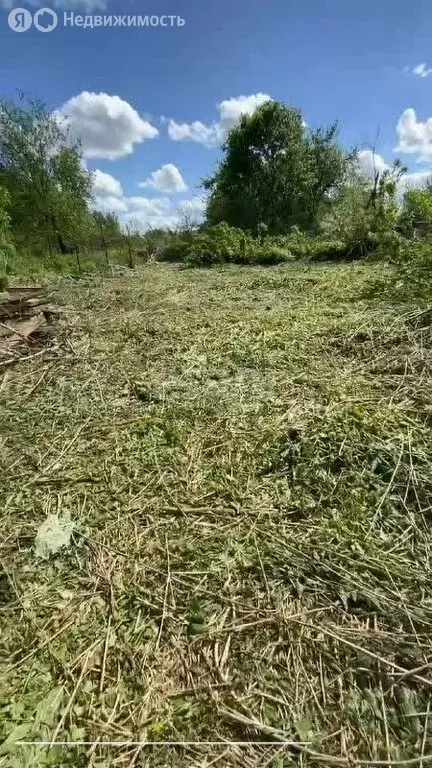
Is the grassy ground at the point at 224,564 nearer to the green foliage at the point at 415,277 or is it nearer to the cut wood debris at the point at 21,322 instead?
the cut wood debris at the point at 21,322

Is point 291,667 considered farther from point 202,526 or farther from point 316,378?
point 316,378

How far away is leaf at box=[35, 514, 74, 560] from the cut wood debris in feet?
5.62

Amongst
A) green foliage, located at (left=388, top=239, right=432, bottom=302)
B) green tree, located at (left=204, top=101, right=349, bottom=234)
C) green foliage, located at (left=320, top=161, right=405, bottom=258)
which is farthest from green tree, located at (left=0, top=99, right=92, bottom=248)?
green foliage, located at (left=388, top=239, right=432, bottom=302)

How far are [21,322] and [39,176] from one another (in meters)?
16.0

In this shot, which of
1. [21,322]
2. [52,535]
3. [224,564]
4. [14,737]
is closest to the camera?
[14,737]

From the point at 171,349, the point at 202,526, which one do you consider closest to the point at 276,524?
the point at 202,526

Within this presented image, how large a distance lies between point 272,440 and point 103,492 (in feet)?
2.47

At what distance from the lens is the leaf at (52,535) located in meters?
1.41

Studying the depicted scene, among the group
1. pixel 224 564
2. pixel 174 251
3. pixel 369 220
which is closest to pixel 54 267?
pixel 174 251

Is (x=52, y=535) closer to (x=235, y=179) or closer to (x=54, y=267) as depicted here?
(x=54, y=267)

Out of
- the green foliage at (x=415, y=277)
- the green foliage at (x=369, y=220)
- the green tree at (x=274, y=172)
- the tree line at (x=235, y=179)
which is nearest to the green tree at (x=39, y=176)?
the tree line at (x=235, y=179)

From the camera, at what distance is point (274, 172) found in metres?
16.6

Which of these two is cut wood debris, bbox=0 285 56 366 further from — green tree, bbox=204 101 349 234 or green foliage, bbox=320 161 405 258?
green tree, bbox=204 101 349 234

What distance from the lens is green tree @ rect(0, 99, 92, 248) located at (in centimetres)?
1645
